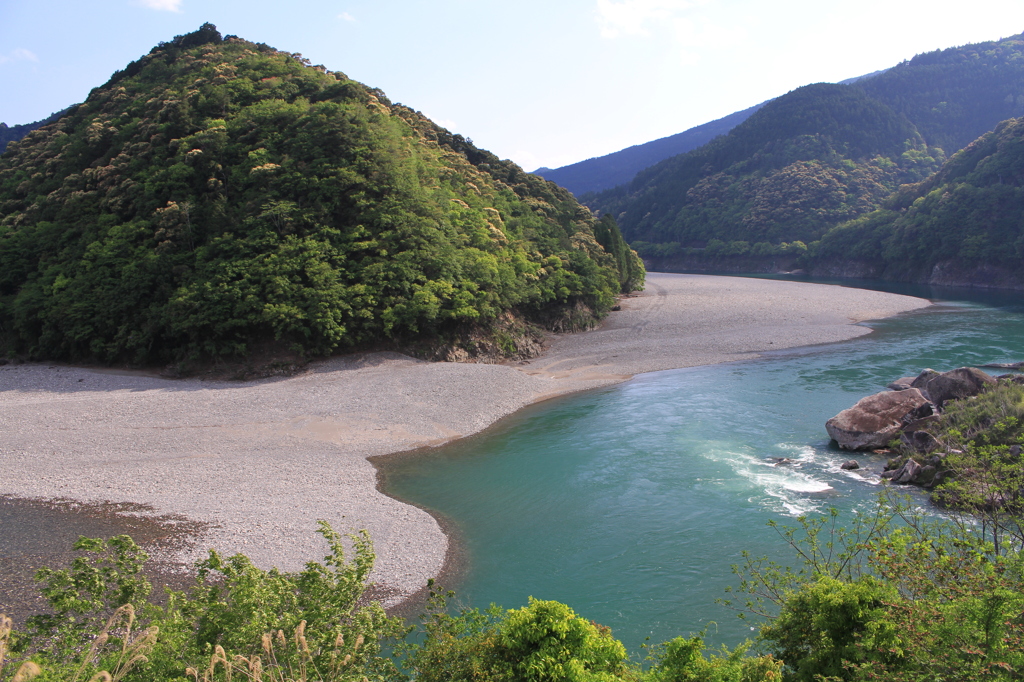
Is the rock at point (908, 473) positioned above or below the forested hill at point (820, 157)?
below

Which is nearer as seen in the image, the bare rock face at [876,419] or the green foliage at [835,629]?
the green foliage at [835,629]

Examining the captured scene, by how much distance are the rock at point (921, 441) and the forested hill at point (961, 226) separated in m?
67.7

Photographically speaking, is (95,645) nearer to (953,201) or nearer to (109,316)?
(109,316)

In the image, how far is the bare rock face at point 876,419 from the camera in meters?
22.2

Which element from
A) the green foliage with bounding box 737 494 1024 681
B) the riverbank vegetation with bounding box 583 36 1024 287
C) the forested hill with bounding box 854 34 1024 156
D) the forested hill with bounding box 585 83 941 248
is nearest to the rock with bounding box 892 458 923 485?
the green foliage with bounding box 737 494 1024 681

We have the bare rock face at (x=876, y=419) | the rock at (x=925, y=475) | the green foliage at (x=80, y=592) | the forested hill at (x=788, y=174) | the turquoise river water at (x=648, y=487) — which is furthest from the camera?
the forested hill at (x=788, y=174)

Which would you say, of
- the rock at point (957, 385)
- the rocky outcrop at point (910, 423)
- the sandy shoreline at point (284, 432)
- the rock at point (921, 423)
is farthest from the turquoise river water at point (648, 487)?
the rock at point (957, 385)

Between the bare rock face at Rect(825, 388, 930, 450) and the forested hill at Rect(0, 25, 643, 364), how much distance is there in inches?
900

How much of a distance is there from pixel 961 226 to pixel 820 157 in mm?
58437

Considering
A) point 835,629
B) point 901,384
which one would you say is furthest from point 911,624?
point 901,384

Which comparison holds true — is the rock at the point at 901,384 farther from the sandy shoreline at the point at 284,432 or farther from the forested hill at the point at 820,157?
the forested hill at the point at 820,157

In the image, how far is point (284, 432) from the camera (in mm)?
25391

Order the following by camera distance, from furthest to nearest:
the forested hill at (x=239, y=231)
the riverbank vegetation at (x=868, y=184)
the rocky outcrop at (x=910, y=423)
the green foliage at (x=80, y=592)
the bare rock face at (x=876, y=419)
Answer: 1. the riverbank vegetation at (x=868, y=184)
2. the forested hill at (x=239, y=231)
3. the bare rock face at (x=876, y=419)
4. the rocky outcrop at (x=910, y=423)
5. the green foliage at (x=80, y=592)

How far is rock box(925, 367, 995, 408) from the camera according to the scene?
77.0 feet
